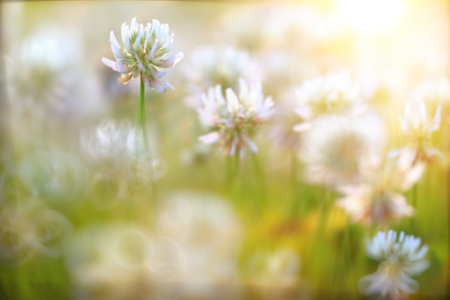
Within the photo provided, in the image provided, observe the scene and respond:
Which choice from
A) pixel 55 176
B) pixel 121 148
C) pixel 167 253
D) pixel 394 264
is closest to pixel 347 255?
pixel 394 264

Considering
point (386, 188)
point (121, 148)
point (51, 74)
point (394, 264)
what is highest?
point (51, 74)

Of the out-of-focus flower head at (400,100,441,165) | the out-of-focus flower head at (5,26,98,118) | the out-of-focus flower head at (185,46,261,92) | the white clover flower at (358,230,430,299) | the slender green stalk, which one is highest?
the out-of-focus flower head at (5,26,98,118)

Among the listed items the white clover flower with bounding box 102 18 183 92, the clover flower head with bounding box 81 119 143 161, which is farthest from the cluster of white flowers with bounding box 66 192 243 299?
the white clover flower with bounding box 102 18 183 92

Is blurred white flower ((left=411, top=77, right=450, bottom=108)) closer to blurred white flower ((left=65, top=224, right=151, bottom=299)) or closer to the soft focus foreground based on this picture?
the soft focus foreground

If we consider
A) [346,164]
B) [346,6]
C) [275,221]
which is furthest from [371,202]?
[346,6]

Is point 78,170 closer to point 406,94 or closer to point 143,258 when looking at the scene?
point 143,258

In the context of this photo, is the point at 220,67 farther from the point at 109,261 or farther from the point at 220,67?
the point at 109,261
